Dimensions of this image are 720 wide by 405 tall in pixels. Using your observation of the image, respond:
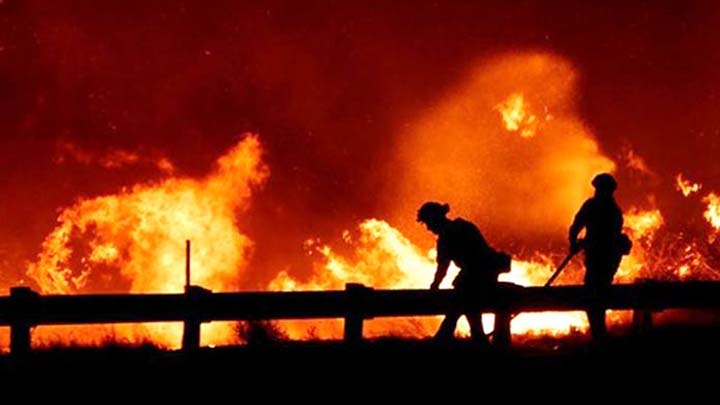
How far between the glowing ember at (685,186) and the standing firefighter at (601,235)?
984 inches

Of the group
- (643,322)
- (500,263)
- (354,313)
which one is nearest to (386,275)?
(643,322)

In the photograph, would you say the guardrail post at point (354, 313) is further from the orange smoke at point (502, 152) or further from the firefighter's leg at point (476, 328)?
the orange smoke at point (502, 152)

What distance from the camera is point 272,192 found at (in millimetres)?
35938

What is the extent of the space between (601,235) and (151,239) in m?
20.5

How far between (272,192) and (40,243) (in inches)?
286

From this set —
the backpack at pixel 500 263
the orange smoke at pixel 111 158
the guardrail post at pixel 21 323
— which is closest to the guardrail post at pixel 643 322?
the backpack at pixel 500 263

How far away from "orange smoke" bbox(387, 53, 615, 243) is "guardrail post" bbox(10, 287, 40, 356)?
84.9 ft

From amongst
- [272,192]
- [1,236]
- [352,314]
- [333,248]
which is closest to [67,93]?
[1,236]

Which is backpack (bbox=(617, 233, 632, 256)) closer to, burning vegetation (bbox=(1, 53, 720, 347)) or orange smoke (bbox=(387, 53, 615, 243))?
burning vegetation (bbox=(1, 53, 720, 347))

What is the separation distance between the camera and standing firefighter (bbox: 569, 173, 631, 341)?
1193 centimetres

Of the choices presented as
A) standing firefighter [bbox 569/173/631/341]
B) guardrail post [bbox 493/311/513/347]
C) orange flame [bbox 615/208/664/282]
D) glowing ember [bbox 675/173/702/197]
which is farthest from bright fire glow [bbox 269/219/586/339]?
glowing ember [bbox 675/173/702/197]

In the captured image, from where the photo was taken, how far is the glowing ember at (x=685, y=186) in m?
36.0

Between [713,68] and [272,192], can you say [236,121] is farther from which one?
[713,68]

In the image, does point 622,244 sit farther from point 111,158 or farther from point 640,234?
point 111,158
